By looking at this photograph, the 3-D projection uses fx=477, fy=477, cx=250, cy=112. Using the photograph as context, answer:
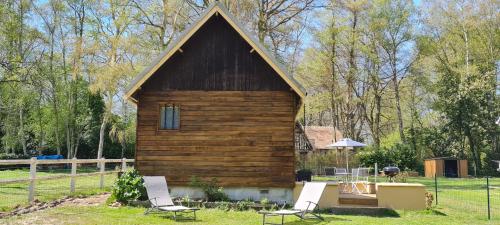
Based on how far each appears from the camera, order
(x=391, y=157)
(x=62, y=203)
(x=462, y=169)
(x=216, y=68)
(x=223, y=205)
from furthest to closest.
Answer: (x=391, y=157) → (x=462, y=169) → (x=216, y=68) → (x=62, y=203) → (x=223, y=205)

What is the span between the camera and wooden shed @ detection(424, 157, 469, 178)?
1383 inches

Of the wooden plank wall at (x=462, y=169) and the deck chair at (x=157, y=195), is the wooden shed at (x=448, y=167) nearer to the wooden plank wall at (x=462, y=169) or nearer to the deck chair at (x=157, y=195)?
the wooden plank wall at (x=462, y=169)

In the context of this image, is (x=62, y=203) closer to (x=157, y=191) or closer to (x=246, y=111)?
(x=157, y=191)

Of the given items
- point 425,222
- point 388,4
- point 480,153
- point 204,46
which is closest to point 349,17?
point 388,4

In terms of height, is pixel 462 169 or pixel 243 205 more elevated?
pixel 462 169

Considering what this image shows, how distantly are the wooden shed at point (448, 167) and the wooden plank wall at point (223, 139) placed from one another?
2405cm

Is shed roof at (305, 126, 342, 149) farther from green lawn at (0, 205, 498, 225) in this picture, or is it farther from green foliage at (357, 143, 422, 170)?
green lawn at (0, 205, 498, 225)

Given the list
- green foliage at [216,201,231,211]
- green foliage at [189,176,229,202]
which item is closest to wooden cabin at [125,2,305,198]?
green foliage at [189,176,229,202]

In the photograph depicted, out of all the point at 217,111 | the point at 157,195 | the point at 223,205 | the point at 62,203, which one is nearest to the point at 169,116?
the point at 217,111

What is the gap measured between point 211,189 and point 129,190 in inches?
94.3

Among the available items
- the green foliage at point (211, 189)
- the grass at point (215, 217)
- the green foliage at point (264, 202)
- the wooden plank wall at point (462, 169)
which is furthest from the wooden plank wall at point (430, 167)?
the green foliage at point (211, 189)

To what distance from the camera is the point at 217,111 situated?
14.9m

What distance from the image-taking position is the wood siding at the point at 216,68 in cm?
1498

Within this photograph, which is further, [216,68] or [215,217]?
[216,68]
